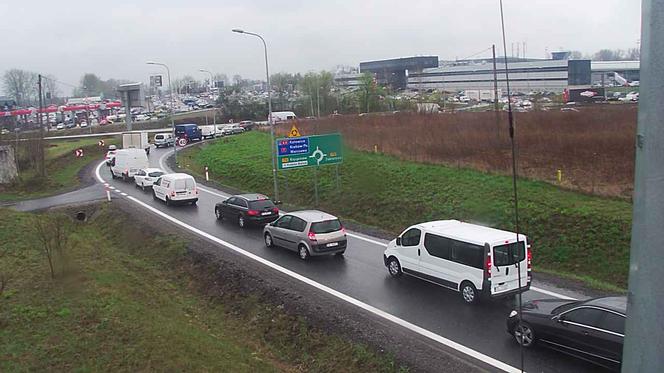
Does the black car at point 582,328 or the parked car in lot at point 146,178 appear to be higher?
the parked car in lot at point 146,178

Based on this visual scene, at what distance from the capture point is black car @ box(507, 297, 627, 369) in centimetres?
986

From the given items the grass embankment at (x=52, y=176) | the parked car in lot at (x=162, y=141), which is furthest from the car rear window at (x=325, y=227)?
the parked car in lot at (x=162, y=141)

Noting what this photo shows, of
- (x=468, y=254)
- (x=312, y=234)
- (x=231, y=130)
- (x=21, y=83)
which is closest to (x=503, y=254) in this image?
(x=468, y=254)

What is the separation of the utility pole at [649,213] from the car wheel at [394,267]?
1398cm

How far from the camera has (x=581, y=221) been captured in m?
19.5

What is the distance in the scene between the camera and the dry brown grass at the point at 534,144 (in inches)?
1011

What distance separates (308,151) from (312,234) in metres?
10.2

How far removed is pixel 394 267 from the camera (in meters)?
16.3

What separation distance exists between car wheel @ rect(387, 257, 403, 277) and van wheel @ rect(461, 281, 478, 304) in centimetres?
250

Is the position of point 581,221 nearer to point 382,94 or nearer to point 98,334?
point 98,334

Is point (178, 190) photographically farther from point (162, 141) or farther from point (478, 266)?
point (162, 141)

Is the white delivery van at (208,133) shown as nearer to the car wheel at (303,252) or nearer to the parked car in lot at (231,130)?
the parked car in lot at (231,130)

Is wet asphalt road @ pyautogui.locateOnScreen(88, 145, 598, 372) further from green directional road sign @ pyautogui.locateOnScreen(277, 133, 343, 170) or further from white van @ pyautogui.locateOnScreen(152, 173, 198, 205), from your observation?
white van @ pyautogui.locateOnScreen(152, 173, 198, 205)

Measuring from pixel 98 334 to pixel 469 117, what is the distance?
3985cm
